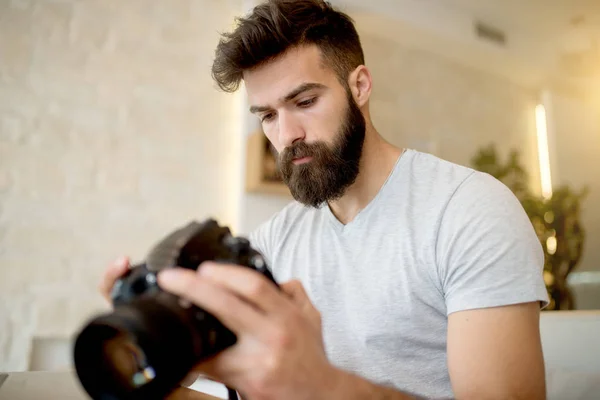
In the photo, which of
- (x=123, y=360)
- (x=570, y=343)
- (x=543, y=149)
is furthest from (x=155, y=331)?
(x=543, y=149)

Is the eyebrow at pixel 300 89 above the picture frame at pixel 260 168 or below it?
above

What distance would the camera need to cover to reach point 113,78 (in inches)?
65.4

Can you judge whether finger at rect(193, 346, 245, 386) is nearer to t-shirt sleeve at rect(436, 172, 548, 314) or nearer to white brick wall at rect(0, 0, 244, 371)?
t-shirt sleeve at rect(436, 172, 548, 314)

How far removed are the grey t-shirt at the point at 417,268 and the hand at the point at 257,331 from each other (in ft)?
1.08

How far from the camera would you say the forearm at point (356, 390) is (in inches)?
14.7

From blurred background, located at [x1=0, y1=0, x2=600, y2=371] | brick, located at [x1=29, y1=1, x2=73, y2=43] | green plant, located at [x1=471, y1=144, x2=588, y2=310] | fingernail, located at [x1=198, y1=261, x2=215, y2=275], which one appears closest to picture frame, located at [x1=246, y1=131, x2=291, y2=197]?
blurred background, located at [x1=0, y1=0, x2=600, y2=371]

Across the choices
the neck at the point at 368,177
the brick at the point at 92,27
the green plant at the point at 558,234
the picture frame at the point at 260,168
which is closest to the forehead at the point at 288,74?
the neck at the point at 368,177

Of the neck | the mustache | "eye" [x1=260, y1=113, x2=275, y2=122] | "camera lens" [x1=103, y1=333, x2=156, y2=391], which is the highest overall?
"eye" [x1=260, y1=113, x2=275, y2=122]

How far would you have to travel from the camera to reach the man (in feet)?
1.13

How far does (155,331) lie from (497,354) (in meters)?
0.42

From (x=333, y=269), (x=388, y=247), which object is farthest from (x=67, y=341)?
(x=388, y=247)

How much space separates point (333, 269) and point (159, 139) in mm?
1125

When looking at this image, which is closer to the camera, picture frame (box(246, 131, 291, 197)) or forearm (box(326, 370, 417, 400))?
forearm (box(326, 370, 417, 400))

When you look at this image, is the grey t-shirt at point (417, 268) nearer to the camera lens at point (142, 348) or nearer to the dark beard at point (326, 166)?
the dark beard at point (326, 166)
